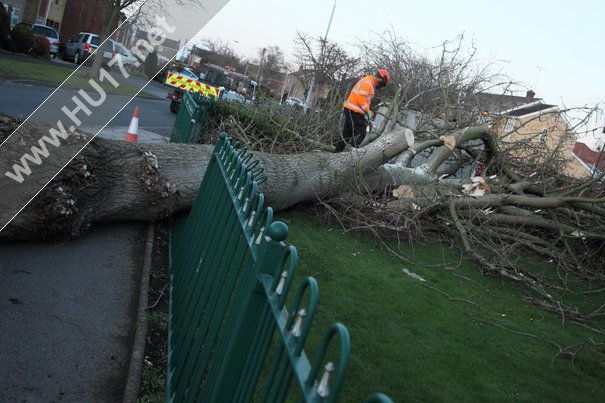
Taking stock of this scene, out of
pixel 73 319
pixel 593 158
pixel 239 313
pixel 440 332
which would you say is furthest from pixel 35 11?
pixel 593 158

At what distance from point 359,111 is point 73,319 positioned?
21.8ft

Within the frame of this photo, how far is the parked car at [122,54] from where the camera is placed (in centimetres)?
222

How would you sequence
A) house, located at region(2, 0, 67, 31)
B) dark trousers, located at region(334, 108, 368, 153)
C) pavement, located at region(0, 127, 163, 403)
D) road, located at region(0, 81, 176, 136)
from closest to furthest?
road, located at region(0, 81, 176, 136)
pavement, located at region(0, 127, 163, 403)
dark trousers, located at region(334, 108, 368, 153)
house, located at region(2, 0, 67, 31)

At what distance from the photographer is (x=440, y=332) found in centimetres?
476

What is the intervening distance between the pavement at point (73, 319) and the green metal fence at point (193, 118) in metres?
3.55

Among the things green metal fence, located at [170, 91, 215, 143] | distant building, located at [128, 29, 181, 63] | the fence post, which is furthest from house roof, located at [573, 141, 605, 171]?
the fence post

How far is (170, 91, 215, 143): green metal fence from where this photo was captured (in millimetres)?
8305

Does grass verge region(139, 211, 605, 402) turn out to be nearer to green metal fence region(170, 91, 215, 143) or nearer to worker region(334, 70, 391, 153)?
green metal fence region(170, 91, 215, 143)

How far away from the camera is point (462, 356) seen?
4348mm

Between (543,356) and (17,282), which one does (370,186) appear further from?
(17,282)

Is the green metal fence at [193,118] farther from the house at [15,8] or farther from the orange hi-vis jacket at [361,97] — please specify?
the house at [15,8]

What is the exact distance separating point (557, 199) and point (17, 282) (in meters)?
6.40

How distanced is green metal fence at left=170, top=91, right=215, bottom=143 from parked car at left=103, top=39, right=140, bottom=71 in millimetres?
5861

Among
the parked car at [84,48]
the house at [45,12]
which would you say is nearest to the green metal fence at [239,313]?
the parked car at [84,48]
